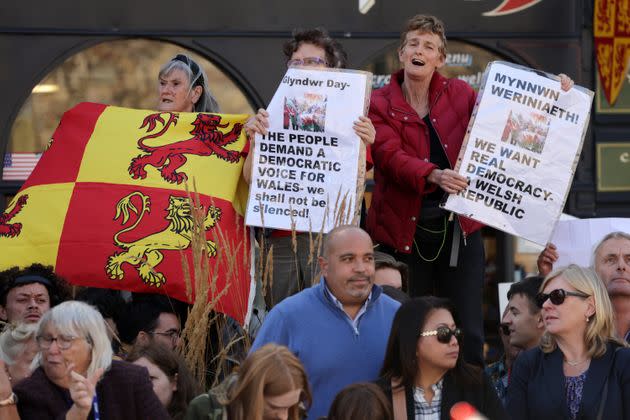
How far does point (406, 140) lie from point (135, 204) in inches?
60.4

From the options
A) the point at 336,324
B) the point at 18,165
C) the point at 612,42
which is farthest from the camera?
the point at 612,42

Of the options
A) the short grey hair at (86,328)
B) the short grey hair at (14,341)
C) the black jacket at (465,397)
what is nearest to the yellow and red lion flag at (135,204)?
the short grey hair at (14,341)

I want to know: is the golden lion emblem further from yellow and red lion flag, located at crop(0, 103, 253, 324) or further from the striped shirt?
the striped shirt

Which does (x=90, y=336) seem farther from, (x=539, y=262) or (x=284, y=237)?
(x=539, y=262)

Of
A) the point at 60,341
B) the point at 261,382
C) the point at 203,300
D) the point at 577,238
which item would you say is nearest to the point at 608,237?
the point at 577,238

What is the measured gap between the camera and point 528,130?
28.6ft

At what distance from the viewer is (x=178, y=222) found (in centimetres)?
877

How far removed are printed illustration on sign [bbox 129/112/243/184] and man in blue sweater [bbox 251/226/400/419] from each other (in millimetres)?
1629

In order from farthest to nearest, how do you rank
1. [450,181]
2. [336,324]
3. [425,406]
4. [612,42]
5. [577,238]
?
[612,42]
[577,238]
[450,181]
[336,324]
[425,406]

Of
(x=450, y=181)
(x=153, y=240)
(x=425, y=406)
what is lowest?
(x=425, y=406)

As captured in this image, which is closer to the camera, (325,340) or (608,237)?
(325,340)

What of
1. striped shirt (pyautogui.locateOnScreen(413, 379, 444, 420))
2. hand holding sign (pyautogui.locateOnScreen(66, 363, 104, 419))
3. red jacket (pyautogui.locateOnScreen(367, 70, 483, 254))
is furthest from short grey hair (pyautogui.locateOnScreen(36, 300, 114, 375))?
red jacket (pyautogui.locateOnScreen(367, 70, 483, 254))

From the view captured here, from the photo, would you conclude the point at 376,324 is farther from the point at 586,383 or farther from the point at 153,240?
the point at 153,240

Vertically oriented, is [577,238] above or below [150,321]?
above
